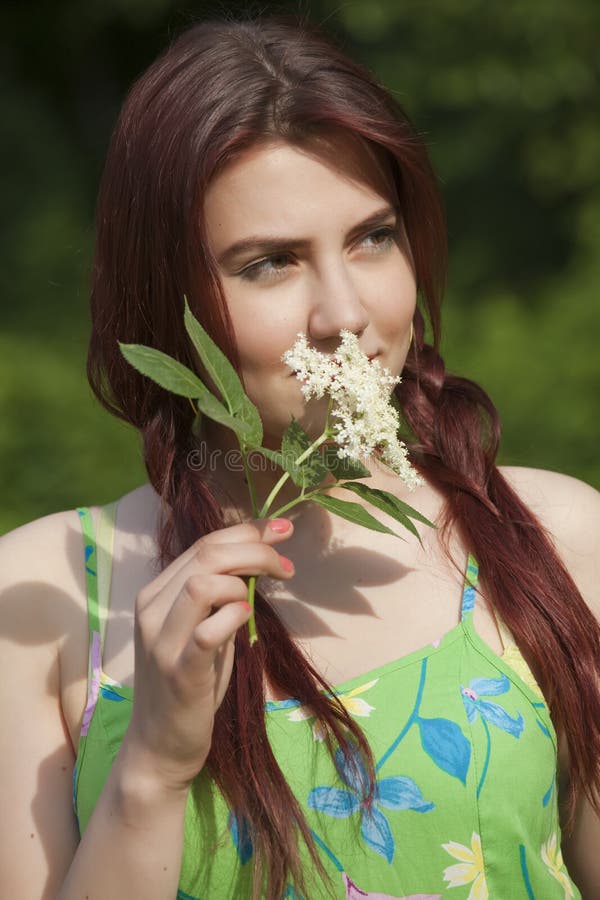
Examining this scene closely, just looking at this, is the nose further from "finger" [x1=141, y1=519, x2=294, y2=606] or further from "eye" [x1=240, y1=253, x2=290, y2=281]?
"finger" [x1=141, y1=519, x2=294, y2=606]

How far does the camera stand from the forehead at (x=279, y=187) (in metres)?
1.74

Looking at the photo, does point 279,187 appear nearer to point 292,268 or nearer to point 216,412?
point 292,268

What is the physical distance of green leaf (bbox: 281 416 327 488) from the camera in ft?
4.94

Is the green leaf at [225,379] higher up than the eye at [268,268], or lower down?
lower down

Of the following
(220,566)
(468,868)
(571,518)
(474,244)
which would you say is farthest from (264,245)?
(474,244)

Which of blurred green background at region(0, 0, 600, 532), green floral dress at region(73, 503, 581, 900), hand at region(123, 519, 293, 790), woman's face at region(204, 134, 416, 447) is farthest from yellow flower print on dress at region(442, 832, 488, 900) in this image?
blurred green background at region(0, 0, 600, 532)

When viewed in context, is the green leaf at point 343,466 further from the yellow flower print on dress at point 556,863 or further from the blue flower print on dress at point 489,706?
the yellow flower print on dress at point 556,863

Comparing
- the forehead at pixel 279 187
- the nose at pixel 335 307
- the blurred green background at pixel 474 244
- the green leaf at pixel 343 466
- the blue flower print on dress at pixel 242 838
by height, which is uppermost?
the blurred green background at pixel 474 244

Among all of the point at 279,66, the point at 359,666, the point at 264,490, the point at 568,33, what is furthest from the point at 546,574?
the point at 568,33

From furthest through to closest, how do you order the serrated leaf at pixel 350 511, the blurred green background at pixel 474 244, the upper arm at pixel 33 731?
1. the blurred green background at pixel 474 244
2. the upper arm at pixel 33 731
3. the serrated leaf at pixel 350 511

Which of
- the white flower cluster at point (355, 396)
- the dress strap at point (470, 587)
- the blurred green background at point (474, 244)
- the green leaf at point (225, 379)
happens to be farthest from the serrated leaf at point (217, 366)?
the blurred green background at point (474, 244)

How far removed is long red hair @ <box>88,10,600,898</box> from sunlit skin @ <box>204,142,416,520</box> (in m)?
0.03

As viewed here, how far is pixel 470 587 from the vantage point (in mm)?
1844

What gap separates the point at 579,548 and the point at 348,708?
1.61ft
